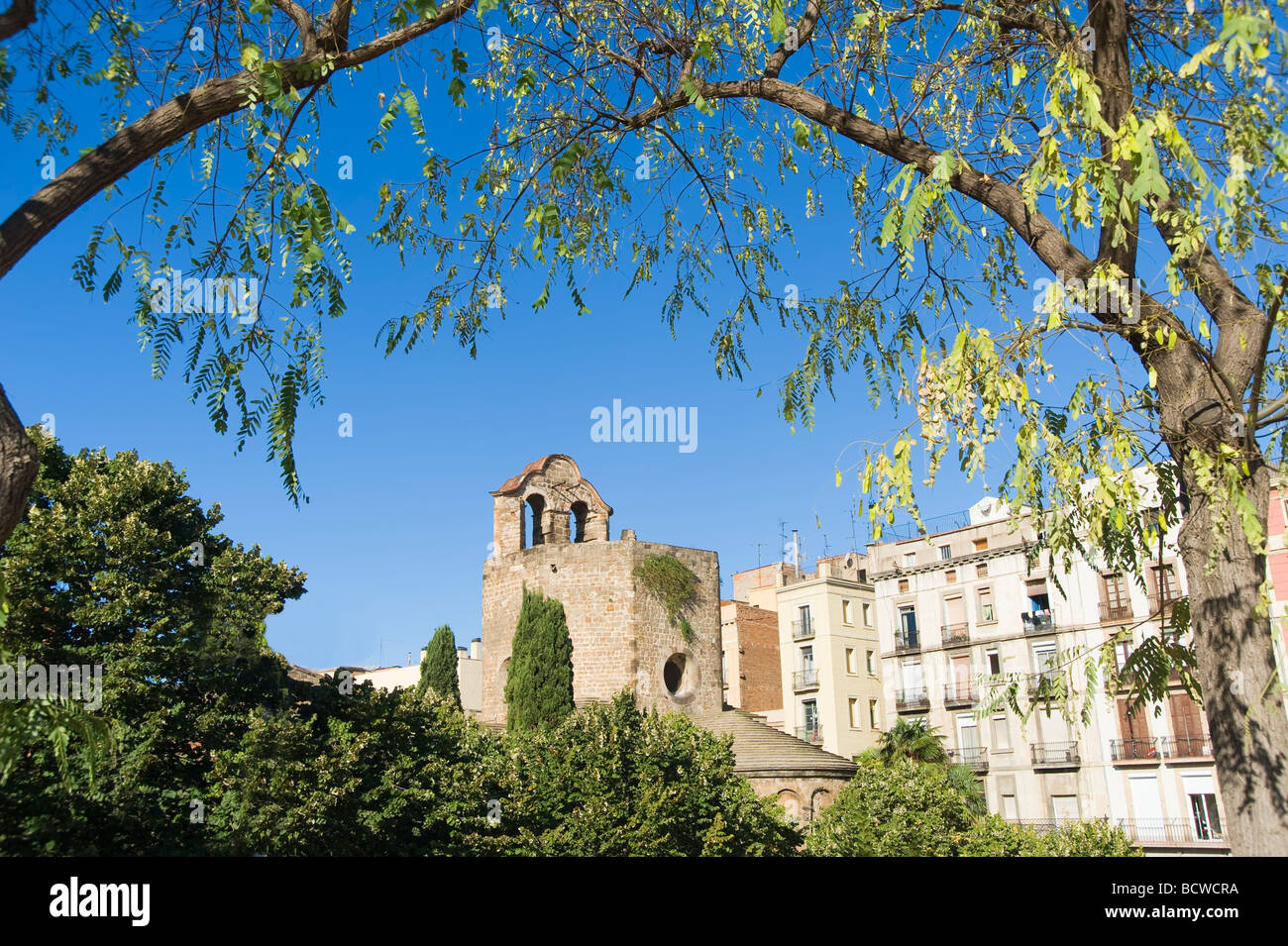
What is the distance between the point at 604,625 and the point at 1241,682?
2391 centimetres

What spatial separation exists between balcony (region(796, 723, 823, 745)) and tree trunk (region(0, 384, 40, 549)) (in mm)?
35375

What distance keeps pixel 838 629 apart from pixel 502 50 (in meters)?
34.2

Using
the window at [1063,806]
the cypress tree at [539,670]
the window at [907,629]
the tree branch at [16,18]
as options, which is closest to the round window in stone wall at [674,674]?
the cypress tree at [539,670]

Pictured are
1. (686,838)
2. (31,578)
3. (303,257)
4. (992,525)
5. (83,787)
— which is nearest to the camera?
(303,257)

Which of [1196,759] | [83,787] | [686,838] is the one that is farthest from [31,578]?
[1196,759]

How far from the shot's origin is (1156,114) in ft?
13.4

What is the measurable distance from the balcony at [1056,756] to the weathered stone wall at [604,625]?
10.7 metres

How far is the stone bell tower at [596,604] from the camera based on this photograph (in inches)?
1082

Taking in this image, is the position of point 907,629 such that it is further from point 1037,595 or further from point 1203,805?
point 1203,805

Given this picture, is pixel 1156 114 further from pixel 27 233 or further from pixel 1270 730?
pixel 27 233

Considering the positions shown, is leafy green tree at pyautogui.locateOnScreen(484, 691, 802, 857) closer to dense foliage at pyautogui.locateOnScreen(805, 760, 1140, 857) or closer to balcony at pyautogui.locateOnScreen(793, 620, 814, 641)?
dense foliage at pyautogui.locateOnScreen(805, 760, 1140, 857)

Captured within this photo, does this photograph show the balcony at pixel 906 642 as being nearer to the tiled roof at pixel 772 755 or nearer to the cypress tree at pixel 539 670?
the tiled roof at pixel 772 755

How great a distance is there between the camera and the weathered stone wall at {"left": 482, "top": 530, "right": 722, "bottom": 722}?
27.4m

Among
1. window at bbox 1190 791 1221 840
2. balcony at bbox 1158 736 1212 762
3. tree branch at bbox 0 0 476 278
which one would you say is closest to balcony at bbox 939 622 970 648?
balcony at bbox 1158 736 1212 762
